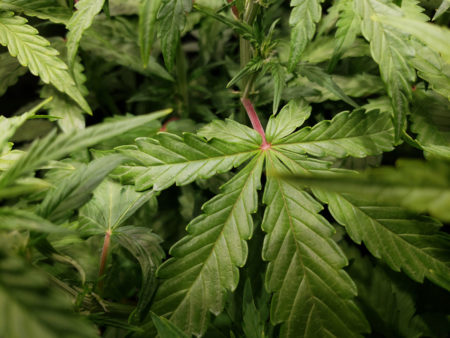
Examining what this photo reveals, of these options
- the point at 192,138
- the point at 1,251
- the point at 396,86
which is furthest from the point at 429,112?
the point at 1,251

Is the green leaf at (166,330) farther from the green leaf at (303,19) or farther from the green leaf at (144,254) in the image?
the green leaf at (303,19)

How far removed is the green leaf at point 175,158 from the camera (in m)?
0.63

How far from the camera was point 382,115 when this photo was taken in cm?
68

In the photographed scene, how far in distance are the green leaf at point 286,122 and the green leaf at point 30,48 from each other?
0.44m

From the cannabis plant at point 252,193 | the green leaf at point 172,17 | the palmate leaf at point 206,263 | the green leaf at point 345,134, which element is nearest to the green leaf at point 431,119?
the cannabis plant at point 252,193

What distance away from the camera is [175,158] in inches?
25.3

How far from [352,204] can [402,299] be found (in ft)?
1.36

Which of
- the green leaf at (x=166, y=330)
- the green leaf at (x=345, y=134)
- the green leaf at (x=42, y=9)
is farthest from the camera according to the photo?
the green leaf at (x=42, y=9)

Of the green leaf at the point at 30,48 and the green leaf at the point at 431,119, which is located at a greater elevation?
the green leaf at the point at 431,119

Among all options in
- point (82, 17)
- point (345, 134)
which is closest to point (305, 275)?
point (345, 134)

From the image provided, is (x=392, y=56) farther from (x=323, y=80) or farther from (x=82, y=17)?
(x=82, y=17)

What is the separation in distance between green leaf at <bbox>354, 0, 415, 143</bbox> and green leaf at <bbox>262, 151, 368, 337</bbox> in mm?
211

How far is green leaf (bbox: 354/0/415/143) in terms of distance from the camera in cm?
55

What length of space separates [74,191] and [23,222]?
87mm
